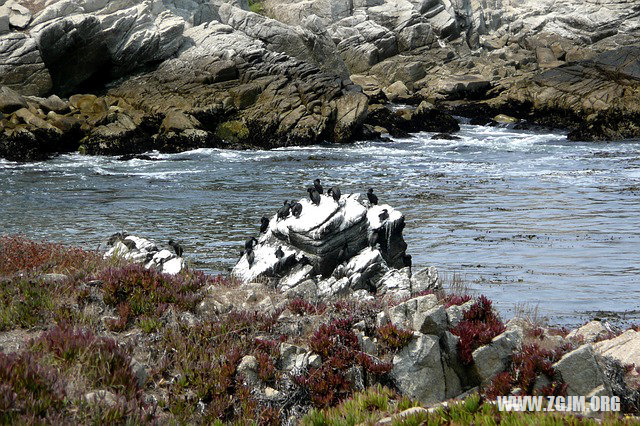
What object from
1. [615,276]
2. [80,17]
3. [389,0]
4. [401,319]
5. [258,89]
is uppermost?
[389,0]

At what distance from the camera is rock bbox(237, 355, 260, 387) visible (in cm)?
682

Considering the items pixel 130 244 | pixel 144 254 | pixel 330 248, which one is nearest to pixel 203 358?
pixel 330 248

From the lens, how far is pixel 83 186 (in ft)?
93.6

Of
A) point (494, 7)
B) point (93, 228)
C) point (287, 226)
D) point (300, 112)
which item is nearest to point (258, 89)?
point (300, 112)

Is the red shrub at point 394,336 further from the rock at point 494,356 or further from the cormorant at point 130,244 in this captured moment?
the cormorant at point 130,244

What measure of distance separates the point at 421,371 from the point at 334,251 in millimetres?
6201

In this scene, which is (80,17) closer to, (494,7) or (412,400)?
(412,400)

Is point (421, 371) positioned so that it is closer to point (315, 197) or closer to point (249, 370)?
point (249, 370)

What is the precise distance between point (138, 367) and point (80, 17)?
45.1 m

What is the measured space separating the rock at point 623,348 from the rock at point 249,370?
4332mm

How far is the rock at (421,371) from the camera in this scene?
6.92 metres

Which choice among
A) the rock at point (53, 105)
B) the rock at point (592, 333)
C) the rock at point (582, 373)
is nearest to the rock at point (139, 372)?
the rock at point (582, 373)

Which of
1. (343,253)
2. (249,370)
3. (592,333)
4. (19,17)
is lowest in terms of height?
(592,333)

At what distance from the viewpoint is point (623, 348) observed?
7.93 meters
